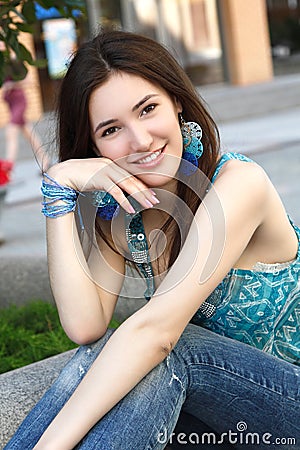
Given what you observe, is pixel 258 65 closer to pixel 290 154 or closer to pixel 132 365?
pixel 290 154

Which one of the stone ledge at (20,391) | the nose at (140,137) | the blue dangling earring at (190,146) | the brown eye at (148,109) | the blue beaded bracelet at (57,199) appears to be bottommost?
the stone ledge at (20,391)

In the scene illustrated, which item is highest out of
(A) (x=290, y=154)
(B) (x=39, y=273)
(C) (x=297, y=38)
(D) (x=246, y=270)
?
(D) (x=246, y=270)

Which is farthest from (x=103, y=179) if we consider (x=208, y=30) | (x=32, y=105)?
(x=208, y=30)

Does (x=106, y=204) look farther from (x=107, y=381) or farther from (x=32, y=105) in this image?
(x=32, y=105)

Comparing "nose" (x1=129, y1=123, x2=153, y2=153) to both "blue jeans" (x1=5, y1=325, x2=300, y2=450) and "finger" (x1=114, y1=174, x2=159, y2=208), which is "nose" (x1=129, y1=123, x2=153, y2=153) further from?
"blue jeans" (x1=5, y1=325, x2=300, y2=450)

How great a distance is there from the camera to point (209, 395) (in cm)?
232

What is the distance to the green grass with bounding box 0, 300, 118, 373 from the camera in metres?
3.18

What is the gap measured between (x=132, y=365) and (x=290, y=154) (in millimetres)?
7854

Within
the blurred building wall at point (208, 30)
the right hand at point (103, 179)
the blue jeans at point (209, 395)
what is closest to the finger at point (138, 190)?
the right hand at point (103, 179)

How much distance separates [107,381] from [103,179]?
0.59 meters

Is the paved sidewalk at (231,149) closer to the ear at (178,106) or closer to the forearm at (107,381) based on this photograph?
the ear at (178,106)

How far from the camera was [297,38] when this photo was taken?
18844 mm

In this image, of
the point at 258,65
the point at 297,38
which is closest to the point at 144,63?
the point at 258,65

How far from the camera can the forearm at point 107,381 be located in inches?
→ 83.7
